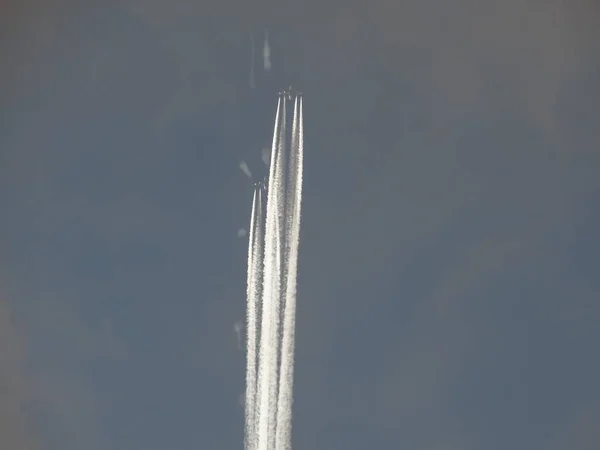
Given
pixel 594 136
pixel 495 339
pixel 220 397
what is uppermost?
pixel 594 136

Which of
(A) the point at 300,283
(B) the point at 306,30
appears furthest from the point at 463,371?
(B) the point at 306,30

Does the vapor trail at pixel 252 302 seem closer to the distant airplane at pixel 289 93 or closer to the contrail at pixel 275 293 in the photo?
the contrail at pixel 275 293

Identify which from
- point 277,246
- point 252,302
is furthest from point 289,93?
point 252,302

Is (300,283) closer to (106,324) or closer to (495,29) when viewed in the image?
(106,324)

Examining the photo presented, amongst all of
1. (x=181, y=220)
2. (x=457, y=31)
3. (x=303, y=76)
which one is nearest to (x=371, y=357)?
(x=181, y=220)

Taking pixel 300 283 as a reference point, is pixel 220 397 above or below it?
below

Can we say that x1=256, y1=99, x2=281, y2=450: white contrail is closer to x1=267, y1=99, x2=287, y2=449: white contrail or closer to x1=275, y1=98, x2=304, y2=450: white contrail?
x1=267, y1=99, x2=287, y2=449: white contrail

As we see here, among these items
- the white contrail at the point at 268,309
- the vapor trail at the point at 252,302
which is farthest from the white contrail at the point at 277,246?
the vapor trail at the point at 252,302

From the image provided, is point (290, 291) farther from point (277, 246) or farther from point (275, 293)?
point (277, 246)
